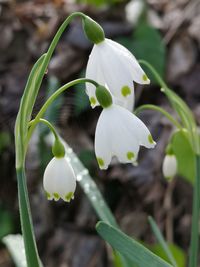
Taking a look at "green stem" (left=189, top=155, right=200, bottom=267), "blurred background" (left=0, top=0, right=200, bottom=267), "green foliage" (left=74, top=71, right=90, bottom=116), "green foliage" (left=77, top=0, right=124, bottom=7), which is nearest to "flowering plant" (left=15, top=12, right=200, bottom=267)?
"green stem" (left=189, top=155, right=200, bottom=267)

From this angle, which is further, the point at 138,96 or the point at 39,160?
the point at 138,96

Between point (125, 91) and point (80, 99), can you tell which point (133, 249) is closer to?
point (125, 91)

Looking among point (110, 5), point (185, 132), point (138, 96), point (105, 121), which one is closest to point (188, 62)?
point (138, 96)

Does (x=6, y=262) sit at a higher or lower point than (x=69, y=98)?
lower

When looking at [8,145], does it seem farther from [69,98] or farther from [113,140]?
[113,140]

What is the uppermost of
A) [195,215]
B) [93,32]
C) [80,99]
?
[93,32]

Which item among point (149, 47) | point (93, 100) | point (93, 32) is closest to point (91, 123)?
point (149, 47)

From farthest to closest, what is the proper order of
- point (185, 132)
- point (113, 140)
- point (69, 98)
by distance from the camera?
point (69, 98), point (185, 132), point (113, 140)
